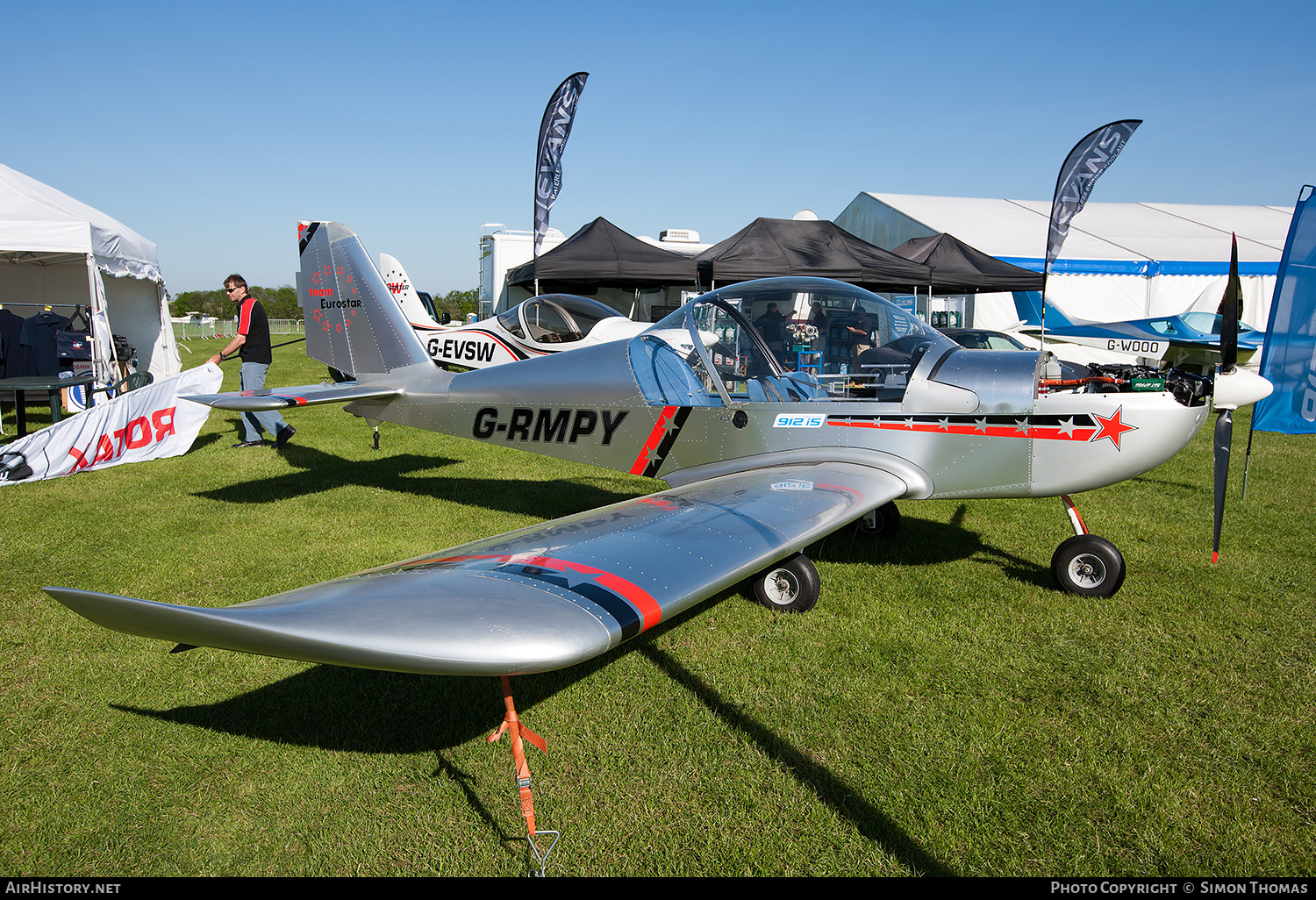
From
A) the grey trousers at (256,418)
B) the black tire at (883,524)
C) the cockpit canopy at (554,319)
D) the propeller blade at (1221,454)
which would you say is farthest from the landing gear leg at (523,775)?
the cockpit canopy at (554,319)

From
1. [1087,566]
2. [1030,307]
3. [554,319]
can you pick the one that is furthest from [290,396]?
[1030,307]

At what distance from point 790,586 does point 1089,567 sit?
1950 mm

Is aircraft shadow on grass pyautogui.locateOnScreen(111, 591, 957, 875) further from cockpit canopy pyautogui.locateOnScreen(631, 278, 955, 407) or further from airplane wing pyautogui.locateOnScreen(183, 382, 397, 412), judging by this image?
airplane wing pyautogui.locateOnScreen(183, 382, 397, 412)

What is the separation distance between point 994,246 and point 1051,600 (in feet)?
73.1

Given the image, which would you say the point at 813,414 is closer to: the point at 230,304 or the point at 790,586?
the point at 790,586

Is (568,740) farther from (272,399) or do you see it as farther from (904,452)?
(272,399)

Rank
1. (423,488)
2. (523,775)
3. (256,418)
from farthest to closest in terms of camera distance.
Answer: (256,418), (423,488), (523,775)

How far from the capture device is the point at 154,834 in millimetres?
2477

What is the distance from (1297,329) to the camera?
622 centimetres

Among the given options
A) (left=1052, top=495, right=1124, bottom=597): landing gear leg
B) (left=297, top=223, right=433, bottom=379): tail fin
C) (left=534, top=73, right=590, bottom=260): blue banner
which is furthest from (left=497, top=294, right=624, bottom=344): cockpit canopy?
(left=1052, top=495, right=1124, bottom=597): landing gear leg

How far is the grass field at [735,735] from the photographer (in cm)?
242

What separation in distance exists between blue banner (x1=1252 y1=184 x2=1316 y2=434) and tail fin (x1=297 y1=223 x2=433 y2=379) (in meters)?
7.43
